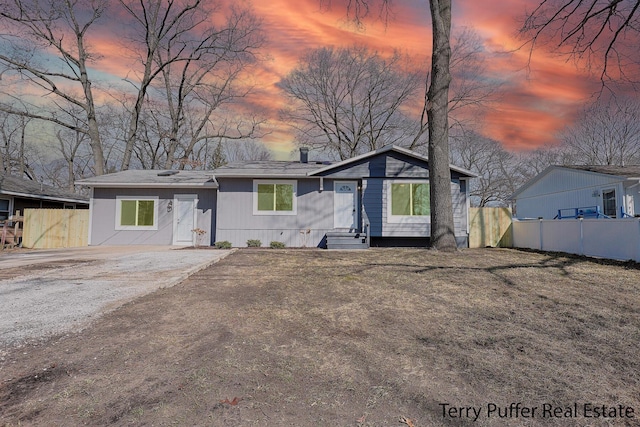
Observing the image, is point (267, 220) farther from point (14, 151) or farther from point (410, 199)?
point (14, 151)

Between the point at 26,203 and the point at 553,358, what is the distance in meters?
20.9

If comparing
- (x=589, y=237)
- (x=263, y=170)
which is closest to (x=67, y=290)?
(x=263, y=170)

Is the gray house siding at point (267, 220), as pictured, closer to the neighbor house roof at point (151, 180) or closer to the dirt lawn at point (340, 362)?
the neighbor house roof at point (151, 180)

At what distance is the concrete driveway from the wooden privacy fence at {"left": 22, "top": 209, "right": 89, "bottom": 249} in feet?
23.9

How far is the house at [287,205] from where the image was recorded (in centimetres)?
1229

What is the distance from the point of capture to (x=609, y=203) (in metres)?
15.3

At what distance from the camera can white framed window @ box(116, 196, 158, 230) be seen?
13.5 m

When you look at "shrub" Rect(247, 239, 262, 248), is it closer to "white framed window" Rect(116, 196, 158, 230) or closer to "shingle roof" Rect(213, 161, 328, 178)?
"shingle roof" Rect(213, 161, 328, 178)

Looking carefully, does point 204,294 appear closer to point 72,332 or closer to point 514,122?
point 72,332

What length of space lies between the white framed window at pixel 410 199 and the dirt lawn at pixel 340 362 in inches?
298

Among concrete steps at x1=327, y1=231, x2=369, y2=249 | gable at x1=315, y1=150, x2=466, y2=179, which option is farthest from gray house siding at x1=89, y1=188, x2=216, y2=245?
concrete steps at x1=327, y1=231, x2=369, y2=249

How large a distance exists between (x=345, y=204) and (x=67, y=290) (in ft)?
30.8

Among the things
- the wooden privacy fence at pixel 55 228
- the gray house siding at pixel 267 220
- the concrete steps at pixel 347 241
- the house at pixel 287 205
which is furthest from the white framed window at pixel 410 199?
the wooden privacy fence at pixel 55 228

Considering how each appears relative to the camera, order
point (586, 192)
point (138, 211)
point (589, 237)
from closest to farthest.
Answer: point (589, 237) → point (138, 211) → point (586, 192)
